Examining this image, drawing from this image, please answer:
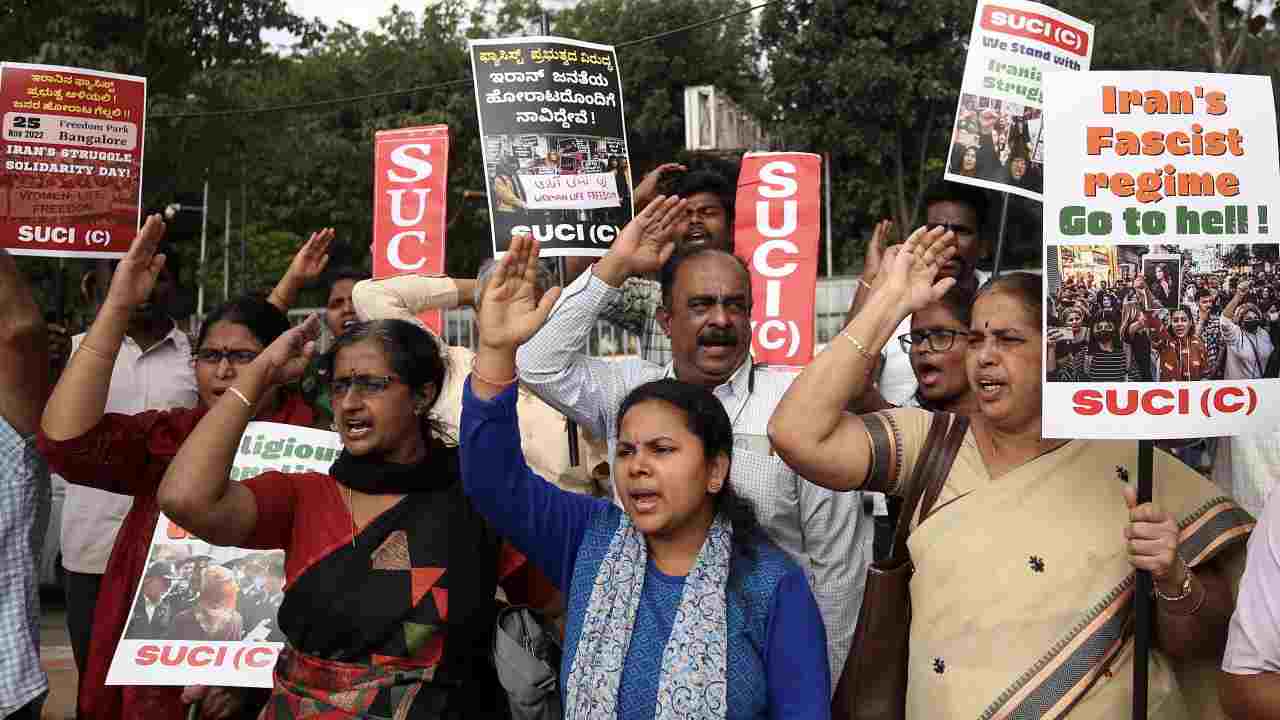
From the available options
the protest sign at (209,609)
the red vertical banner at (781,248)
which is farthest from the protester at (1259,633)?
the red vertical banner at (781,248)

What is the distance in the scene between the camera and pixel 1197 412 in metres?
3.02

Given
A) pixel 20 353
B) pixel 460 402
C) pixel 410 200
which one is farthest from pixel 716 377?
pixel 410 200

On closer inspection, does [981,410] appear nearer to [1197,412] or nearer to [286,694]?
[1197,412]

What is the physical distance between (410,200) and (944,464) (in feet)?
13.9

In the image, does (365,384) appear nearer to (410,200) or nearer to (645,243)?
(645,243)

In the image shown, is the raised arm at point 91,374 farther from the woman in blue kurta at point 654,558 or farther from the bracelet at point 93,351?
A: the woman in blue kurta at point 654,558

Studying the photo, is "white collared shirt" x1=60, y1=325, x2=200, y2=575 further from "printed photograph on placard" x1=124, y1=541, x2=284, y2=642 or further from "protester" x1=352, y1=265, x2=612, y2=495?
"printed photograph on placard" x1=124, y1=541, x2=284, y2=642

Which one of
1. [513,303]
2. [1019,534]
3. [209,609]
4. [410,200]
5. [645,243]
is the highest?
[410,200]

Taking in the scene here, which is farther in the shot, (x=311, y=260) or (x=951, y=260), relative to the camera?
(x=311, y=260)

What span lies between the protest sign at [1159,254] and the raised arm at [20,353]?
2.54m

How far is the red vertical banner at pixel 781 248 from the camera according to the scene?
5648mm

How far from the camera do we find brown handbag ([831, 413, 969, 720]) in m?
3.19

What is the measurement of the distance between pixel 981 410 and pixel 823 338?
33.9ft

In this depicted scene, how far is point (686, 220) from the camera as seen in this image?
18.1 ft
